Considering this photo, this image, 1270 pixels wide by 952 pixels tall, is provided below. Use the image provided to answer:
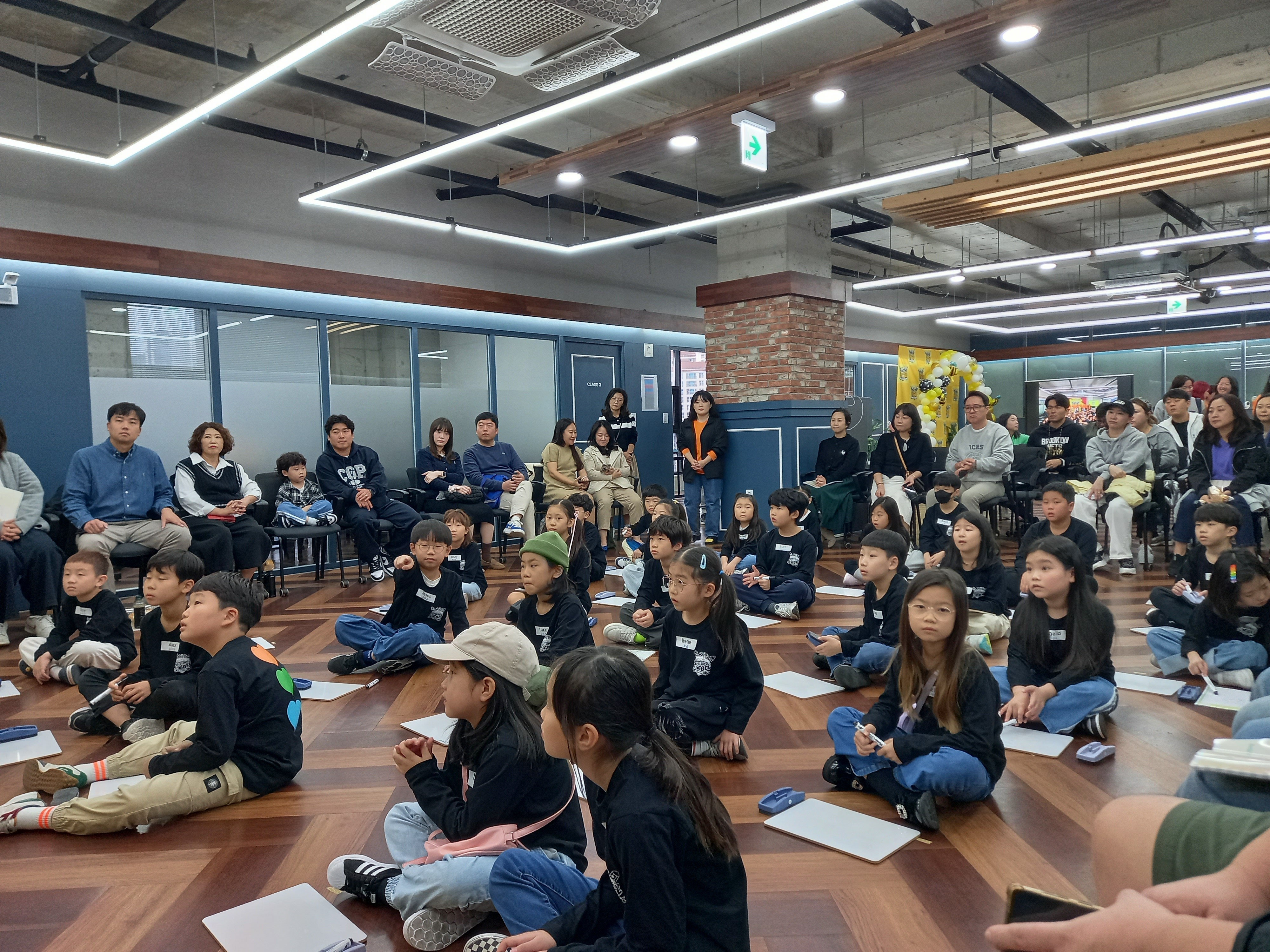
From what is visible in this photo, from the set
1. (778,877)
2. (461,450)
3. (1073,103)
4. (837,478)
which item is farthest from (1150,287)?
(778,877)

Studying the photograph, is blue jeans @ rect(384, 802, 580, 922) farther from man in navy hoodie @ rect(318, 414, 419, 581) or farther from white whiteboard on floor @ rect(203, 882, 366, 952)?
man in navy hoodie @ rect(318, 414, 419, 581)

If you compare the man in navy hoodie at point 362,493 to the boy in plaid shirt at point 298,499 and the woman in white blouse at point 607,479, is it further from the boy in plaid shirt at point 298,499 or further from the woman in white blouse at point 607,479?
the woman in white blouse at point 607,479

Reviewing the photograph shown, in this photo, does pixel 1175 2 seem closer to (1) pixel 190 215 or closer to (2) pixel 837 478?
(2) pixel 837 478

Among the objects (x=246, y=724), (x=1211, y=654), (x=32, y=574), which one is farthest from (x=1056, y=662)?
(x=32, y=574)

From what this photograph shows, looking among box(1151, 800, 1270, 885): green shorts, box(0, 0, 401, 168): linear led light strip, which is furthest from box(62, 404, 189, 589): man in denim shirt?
box(1151, 800, 1270, 885): green shorts

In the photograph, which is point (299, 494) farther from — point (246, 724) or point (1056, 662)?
point (1056, 662)

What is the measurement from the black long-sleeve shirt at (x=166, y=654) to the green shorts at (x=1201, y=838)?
3.02 metres

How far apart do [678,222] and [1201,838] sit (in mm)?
6585

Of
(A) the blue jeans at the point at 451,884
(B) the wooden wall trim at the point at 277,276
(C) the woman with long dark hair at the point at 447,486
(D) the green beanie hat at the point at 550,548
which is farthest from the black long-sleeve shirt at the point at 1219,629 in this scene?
(B) the wooden wall trim at the point at 277,276

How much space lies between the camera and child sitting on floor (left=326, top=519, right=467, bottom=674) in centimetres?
397

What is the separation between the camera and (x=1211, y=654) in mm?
3488

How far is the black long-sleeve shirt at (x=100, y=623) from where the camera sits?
3709 mm

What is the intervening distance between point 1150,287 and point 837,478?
5939 millimetres

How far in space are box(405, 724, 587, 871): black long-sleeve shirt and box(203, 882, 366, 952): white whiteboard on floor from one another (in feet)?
0.98
